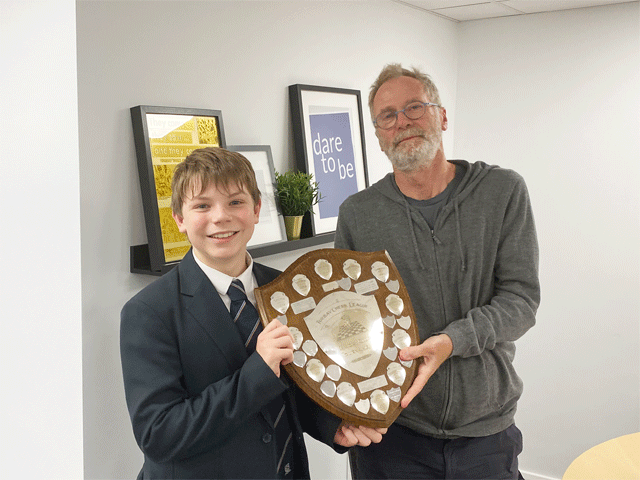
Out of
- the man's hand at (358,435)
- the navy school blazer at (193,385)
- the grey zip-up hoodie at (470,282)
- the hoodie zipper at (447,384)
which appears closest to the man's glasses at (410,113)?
the grey zip-up hoodie at (470,282)

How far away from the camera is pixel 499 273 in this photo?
1673 millimetres

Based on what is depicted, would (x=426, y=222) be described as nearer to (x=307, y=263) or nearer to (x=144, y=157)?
(x=307, y=263)

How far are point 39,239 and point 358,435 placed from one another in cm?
93

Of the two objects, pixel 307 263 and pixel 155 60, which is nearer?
pixel 307 263

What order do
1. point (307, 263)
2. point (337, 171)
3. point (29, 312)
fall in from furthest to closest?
1. point (337, 171)
2. point (29, 312)
3. point (307, 263)

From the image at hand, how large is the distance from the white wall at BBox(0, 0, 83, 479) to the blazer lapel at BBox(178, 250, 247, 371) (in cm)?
47

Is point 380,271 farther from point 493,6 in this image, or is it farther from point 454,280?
point 493,6

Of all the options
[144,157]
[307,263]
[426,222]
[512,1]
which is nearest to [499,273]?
[426,222]

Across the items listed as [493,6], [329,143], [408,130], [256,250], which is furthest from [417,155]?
[493,6]

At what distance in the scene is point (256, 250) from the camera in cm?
212

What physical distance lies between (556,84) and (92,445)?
2882 millimetres

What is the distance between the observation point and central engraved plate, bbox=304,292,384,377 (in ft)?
4.58

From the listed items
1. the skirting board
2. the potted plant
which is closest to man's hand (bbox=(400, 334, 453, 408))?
the potted plant

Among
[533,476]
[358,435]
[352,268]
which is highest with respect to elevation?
[352,268]
